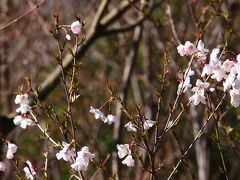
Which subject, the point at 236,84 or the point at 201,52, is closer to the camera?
the point at 236,84

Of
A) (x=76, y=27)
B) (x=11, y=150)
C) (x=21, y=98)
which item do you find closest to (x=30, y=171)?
(x=11, y=150)

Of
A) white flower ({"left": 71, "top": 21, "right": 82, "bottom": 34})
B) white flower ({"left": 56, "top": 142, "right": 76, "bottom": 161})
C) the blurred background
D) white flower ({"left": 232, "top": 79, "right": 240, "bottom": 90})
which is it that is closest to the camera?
white flower ({"left": 232, "top": 79, "right": 240, "bottom": 90})

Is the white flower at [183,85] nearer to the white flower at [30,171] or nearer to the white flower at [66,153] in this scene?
the white flower at [66,153]

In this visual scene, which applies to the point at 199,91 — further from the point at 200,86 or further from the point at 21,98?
the point at 21,98

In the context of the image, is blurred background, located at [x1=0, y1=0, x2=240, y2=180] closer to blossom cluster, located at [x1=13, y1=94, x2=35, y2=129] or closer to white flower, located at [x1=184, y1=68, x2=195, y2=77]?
blossom cluster, located at [x1=13, y1=94, x2=35, y2=129]

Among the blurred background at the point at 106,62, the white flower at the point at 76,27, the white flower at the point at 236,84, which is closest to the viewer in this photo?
the white flower at the point at 236,84

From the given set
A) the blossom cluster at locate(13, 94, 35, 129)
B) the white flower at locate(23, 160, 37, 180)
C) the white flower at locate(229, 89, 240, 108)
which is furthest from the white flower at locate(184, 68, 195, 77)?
the white flower at locate(23, 160, 37, 180)

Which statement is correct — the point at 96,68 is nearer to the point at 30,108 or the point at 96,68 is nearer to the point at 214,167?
the point at 214,167

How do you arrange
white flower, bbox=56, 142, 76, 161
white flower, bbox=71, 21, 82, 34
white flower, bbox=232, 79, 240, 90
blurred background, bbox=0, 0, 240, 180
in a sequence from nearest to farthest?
white flower, bbox=232, 79, 240, 90 < white flower, bbox=56, 142, 76, 161 < white flower, bbox=71, 21, 82, 34 < blurred background, bbox=0, 0, 240, 180

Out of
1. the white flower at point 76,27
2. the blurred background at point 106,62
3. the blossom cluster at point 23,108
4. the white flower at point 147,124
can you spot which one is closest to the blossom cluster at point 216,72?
the white flower at point 147,124
